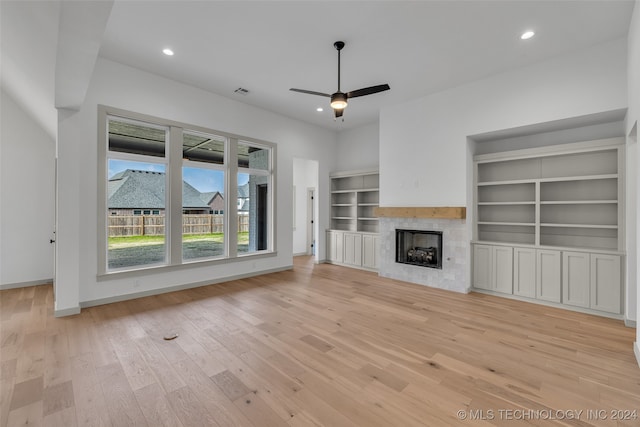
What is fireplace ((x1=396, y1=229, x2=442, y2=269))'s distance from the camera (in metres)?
5.27

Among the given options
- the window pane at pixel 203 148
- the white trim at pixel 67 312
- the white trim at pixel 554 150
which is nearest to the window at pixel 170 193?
the window pane at pixel 203 148

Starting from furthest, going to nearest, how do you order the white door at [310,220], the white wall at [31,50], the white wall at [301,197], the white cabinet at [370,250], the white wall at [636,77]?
1. the white door at [310,220]
2. the white wall at [301,197]
3. the white cabinet at [370,250]
4. the white wall at [636,77]
5. the white wall at [31,50]

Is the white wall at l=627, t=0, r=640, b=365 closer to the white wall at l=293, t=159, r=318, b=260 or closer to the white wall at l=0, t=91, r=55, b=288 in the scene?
the white wall at l=293, t=159, r=318, b=260

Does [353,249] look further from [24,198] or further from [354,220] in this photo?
[24,198]

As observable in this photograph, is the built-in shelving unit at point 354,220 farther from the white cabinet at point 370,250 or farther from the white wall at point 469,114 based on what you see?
the white wall at point 469,114

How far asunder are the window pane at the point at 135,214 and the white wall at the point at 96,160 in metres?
0.29

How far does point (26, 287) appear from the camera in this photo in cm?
508

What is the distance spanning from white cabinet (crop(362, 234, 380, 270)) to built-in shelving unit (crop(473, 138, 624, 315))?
2168mm

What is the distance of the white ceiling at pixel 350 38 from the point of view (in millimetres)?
3049

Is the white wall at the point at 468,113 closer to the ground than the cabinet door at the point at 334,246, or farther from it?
farther from it

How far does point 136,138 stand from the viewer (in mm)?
4648

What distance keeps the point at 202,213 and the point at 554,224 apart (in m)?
5.94

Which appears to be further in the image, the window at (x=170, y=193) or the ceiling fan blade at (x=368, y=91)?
the window at (x=170, y=193)

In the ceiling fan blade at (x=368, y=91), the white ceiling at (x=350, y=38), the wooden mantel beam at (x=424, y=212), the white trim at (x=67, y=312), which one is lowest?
the white trim at (x=67, y=312)
